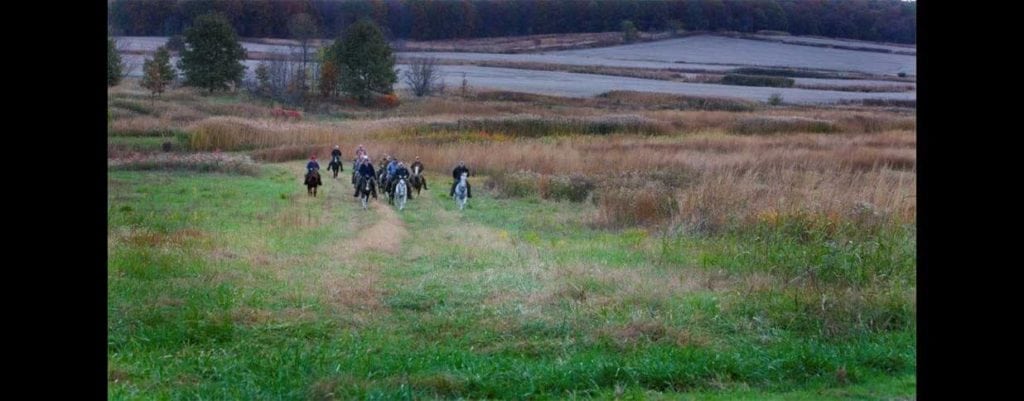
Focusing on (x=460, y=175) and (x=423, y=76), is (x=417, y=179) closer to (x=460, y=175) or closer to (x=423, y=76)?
(x=460, y=175)

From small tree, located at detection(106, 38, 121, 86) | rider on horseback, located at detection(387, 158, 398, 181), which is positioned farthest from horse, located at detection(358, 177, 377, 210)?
small tree, located at detection(106, 38, 121, 86)

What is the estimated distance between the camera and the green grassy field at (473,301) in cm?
581

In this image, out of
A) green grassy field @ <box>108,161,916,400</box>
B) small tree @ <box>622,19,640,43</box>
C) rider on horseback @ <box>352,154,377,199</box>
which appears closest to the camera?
green grassy field @ <box>108,161,916,400</box>

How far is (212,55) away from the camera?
6.72 m

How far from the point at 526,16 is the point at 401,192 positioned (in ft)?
4.77

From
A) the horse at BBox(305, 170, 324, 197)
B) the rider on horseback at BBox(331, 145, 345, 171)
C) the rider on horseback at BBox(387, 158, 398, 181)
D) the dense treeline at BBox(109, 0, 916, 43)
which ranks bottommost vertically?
the horse at BBox(305, 170, 324, 197)

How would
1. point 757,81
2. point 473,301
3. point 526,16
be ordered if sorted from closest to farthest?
1. point 473,301
2. point 526,16
3. point 757,81

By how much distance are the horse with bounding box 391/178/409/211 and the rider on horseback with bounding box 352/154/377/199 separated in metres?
0.13

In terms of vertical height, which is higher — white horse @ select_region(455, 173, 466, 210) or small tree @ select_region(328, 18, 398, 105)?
small tree @ select_region(328, 18, 398, 105)

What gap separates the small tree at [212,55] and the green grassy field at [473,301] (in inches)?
25.0

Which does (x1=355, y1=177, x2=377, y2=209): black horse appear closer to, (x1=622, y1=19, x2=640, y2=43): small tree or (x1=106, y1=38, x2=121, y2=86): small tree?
(x1=106, y1=38, x2=121, y2=86): small tree

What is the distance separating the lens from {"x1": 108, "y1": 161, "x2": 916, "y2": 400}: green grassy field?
5.81 m

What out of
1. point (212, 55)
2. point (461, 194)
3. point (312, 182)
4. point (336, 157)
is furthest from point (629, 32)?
point (212, 55)
